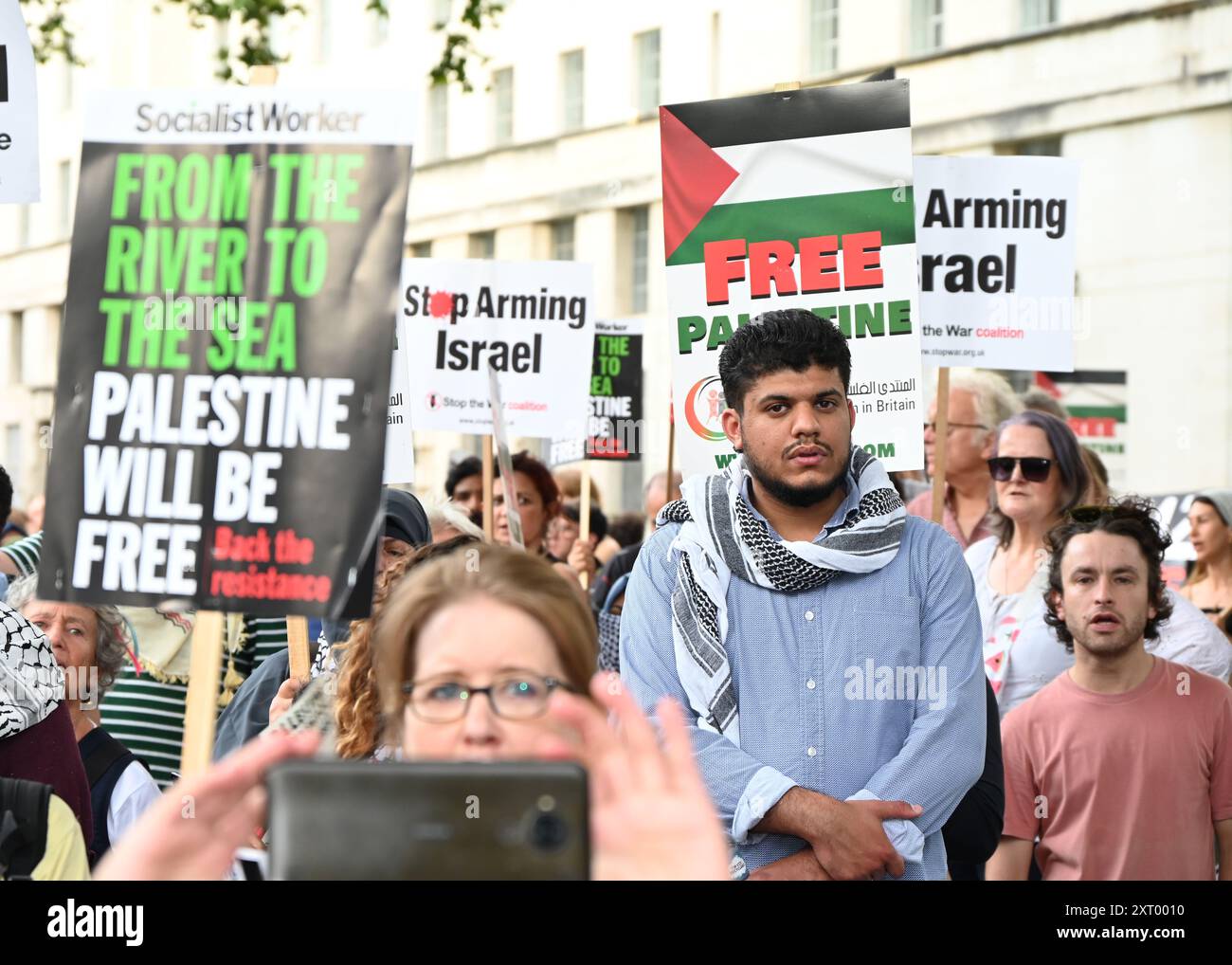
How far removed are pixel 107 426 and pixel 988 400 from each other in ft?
16.8

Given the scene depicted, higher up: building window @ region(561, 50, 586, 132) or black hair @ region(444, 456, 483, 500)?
building window @ region(561, 50, 586, 132)

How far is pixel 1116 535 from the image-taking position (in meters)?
5.18

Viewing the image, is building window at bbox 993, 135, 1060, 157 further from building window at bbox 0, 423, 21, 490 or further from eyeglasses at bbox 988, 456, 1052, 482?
building window at bbox 0, 423, 21, 490

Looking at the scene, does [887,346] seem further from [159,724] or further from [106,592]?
[106,592]

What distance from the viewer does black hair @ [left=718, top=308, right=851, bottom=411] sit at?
13.5 ft

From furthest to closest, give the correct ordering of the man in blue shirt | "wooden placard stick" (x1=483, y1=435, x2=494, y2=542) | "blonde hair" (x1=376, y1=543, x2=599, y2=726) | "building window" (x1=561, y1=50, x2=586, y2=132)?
1. "building window" (x1=561, y1=50, x2=586, y2=132)
2. "wooden placard stick" (x1=483, y1=435, x2=494, y2=542)
3. the man in blue shirt
4. "blonde hair" (x1=376, y1=543, x2=599, y2=726)

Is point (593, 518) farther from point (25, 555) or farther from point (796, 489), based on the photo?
point (796, 489)

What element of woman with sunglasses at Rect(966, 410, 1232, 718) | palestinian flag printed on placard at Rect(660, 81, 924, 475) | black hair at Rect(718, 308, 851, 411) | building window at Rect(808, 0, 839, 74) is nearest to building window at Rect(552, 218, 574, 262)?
building window at Rect(808, 0, 839, 74)

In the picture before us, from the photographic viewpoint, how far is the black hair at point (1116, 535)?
5.20 m

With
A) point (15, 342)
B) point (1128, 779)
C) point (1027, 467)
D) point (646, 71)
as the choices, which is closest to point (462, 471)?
point (1027, 467)

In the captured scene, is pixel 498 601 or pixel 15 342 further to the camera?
pixel 15 342

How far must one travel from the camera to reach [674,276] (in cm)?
539

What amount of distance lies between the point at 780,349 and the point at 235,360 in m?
1.35
